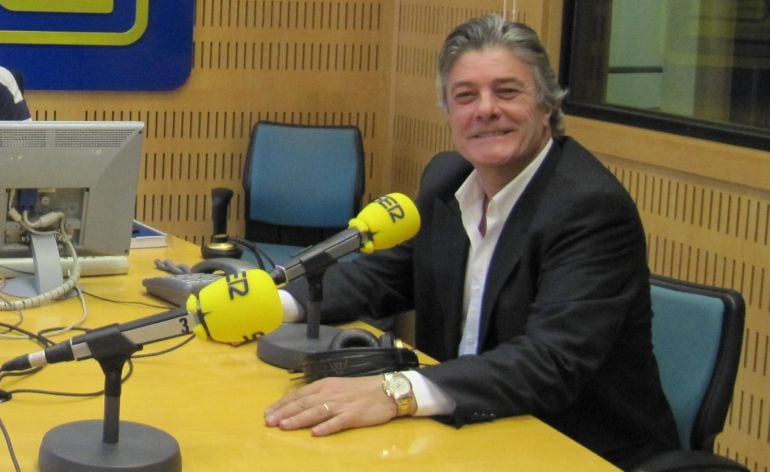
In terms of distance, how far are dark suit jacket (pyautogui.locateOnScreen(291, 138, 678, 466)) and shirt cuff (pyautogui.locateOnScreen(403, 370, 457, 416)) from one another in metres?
0.01

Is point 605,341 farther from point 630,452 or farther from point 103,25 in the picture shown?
point 103,25

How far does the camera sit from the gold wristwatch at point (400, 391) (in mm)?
1965

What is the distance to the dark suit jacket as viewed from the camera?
207cm

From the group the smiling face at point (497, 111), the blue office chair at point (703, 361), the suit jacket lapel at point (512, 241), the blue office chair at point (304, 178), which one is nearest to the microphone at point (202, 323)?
the suit jacket lapel at point (512, 241)

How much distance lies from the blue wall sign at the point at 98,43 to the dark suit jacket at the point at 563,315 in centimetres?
277

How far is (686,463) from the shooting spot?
2105 millimetres

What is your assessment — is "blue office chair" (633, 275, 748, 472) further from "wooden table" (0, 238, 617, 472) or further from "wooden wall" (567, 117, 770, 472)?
"wooden wall" (567, 117, 770, 472)

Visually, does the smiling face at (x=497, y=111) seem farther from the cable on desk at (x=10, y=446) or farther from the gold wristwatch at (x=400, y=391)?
the cable on desk at (x=10, y=446)

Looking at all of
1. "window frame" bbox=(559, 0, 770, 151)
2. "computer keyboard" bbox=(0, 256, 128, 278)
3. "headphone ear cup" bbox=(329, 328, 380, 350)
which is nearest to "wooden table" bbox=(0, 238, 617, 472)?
"headphone ear cup" bbox=(329, 328, 380, 350)

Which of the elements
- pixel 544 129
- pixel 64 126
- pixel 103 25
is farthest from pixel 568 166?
pixel 103 25

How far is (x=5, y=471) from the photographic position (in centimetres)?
169

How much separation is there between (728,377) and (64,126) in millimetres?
1466

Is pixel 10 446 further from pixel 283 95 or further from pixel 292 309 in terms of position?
pixel 283 95

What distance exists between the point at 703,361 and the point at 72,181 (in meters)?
1.39
